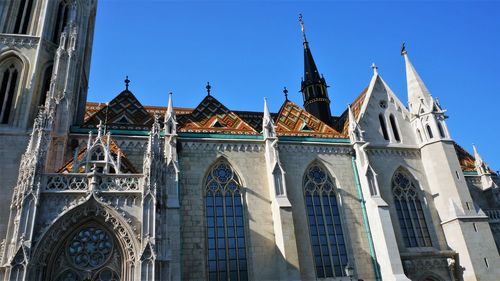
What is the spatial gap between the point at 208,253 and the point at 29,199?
746 centimetres

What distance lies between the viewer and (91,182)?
12.7m

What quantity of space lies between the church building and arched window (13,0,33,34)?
0.07 metres

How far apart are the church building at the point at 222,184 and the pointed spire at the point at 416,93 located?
13 cm

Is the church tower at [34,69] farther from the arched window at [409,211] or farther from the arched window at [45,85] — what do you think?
the arched window at [409,211]

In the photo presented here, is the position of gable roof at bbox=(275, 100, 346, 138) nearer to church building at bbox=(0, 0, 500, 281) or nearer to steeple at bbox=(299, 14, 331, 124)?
church building at bbox=(0, 0, 500, 281)

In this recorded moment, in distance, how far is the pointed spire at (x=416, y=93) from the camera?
2311cm

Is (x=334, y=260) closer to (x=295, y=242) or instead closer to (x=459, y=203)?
(x=295, y=242)

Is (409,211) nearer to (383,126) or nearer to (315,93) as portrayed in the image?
(383,126)

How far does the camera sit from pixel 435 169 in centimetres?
2120

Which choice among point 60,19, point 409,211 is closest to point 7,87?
point 60,19

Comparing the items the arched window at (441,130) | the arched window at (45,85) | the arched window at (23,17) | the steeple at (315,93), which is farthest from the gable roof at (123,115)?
the arched window at (441,130)

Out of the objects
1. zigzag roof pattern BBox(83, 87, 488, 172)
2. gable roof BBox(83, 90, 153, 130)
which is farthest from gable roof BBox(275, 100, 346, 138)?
gable roof BBox(83, 90, 153, 130)

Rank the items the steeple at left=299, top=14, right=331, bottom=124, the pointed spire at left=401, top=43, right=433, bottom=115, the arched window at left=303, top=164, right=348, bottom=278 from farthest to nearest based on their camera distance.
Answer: the steeple at left=299, top=14, right=331, bottom=124 → the pointed spire at left=401, top=43, right=433, bottom=115 → the arched window at left=303, top=164, right=348, bottom=278

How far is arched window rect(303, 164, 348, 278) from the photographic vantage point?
17.9 m
